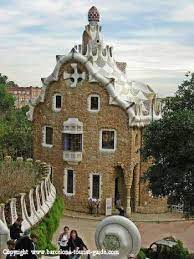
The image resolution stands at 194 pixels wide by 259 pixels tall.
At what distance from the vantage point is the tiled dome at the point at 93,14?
113 feet

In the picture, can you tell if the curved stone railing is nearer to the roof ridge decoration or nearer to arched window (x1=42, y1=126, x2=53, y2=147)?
the roof ridge decoration

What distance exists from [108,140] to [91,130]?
3.75 feet

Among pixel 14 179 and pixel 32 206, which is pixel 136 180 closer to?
pixel 14 179

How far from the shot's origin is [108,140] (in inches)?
1235

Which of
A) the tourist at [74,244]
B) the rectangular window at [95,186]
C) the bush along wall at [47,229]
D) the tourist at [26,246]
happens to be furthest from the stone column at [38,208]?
the rectangular window at [95,186]

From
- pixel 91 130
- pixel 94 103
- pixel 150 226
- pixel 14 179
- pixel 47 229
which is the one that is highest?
pixel 94 103

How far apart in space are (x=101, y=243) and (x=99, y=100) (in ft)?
64.4

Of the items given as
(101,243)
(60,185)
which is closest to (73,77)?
(60,185)

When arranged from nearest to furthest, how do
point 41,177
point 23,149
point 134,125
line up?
point 41,177
point 134,125
point 23,149

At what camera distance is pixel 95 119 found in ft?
102

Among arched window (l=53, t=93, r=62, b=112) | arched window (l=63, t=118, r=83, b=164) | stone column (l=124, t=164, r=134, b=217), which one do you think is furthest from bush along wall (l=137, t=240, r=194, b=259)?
arched window (l=53, t=93, r=62, b=112)

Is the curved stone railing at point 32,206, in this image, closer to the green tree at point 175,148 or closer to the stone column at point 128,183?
the green tree at point 175,148

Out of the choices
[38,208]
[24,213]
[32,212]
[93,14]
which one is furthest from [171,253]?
[93,14]

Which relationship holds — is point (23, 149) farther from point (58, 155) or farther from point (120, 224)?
point (120, 224)
